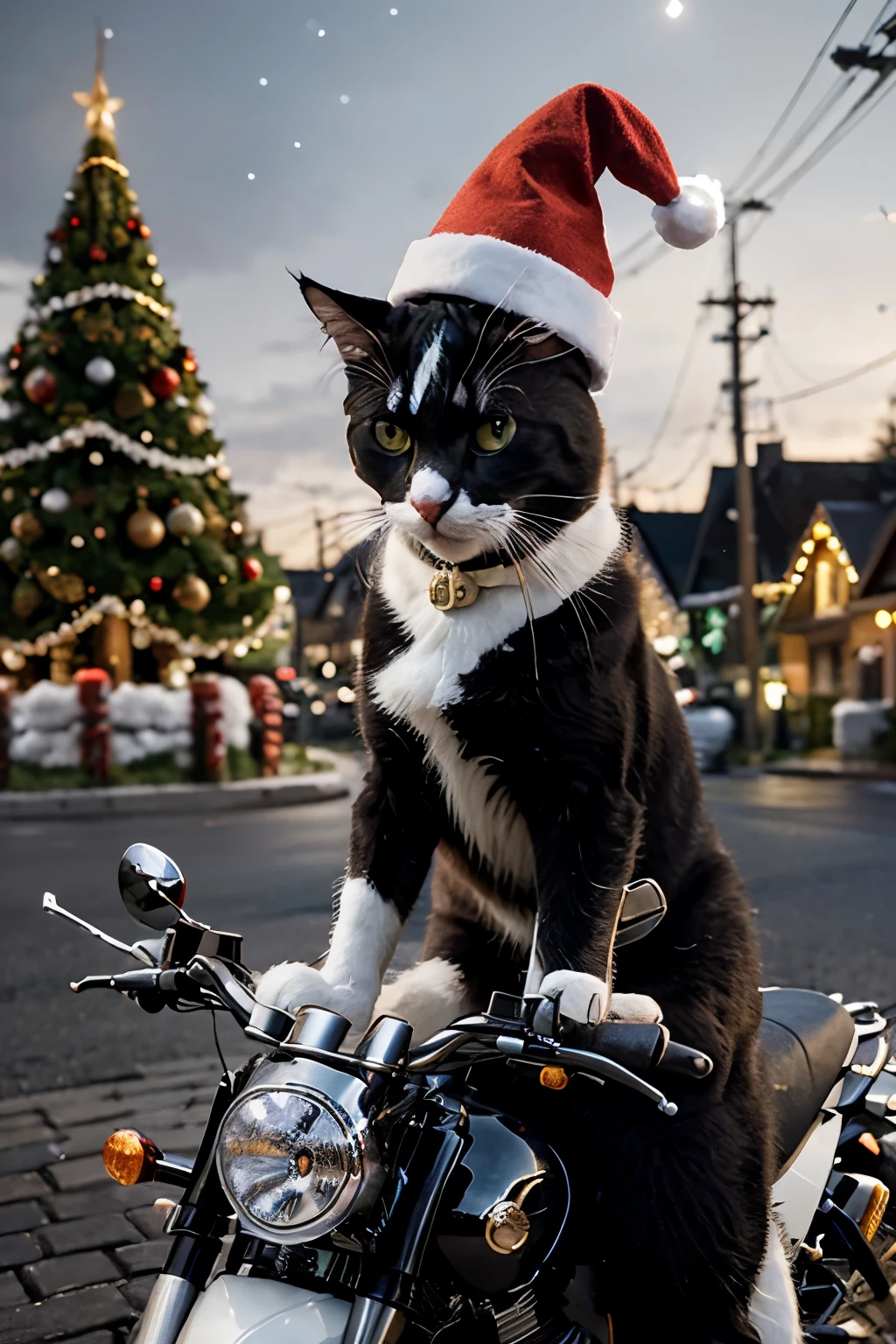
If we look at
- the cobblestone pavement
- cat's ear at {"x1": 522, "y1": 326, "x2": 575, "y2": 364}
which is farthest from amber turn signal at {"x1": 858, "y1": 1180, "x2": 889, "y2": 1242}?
cat's ear at {"x1": 522, "y1": 326, "x2": 575, "y2": 364}

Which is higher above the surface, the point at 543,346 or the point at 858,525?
the point at 858,525

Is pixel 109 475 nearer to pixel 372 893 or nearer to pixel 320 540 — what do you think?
pixel 320 540

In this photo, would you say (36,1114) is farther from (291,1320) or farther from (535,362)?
(535,362)

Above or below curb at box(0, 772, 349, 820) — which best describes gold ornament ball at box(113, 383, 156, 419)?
above

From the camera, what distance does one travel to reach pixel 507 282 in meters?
1.43

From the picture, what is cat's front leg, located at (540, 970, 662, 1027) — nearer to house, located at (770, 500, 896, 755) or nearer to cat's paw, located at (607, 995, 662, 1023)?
cat's paw, located at (607, 995, 662, 1023)

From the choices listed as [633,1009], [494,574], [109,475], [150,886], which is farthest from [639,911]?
[109,475]

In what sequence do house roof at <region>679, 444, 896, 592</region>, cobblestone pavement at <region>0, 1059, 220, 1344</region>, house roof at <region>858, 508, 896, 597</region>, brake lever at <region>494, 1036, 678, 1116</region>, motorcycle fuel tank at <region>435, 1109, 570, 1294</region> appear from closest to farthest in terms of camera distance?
brake lever at <region>494, 1036, 678, 1116</region>, motorcycle fuel tank at <region>435, 1109, 570, 1294</region>, cobblestone pavement at <region>0, 1059, 220, 1344</region>, house roof at <region>858, 508, 896, 597</region>, house roof at <region>679, 444, 896, 592</region>

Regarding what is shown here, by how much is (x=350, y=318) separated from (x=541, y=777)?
60 centimetres

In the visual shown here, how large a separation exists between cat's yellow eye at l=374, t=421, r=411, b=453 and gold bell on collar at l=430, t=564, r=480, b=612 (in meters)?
0.16

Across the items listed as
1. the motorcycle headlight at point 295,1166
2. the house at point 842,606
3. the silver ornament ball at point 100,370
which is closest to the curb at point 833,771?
the house at point 842,606

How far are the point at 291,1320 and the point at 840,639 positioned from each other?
93.1 feet

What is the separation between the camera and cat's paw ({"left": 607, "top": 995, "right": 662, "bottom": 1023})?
1255 millimetres

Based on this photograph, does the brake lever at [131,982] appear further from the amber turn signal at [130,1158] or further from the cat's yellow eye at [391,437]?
the cat's yellow eye at [391,437]
